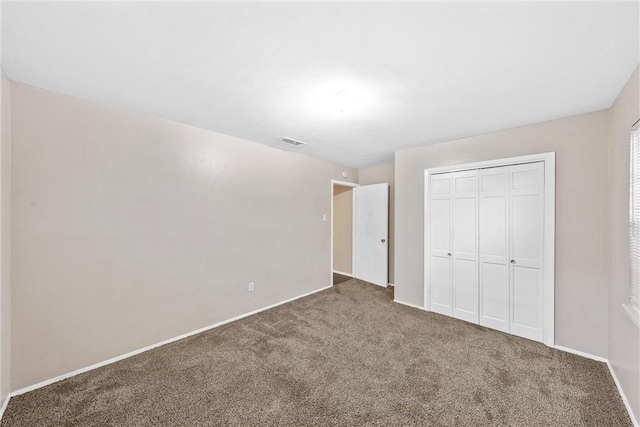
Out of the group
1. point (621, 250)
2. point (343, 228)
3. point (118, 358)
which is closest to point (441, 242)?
point (621, 250)

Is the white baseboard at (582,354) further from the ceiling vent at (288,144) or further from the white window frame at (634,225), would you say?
the ceiling vent at (288,144)

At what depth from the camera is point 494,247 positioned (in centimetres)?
304

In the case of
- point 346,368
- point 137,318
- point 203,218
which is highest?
point 203,218

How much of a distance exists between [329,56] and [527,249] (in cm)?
297

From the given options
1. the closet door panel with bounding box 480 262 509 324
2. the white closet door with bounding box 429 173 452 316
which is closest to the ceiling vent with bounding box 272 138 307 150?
the white closet door with bounding box 429 173 452 316

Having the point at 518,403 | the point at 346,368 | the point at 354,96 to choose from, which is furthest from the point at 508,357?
the point at 354,96

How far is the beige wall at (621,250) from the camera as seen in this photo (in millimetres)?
1745

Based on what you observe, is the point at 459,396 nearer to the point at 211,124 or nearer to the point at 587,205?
the point at 587,205

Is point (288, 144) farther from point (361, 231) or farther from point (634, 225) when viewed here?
point (634, 225)

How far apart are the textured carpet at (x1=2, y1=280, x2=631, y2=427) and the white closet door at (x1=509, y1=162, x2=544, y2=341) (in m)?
0.24

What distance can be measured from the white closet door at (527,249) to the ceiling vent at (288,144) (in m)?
2.70

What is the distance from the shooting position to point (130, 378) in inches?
83.0

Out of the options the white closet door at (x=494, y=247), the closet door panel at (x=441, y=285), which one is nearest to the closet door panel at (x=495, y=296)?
the white closet door at (x=494, y=247)

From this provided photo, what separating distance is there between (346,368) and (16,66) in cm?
345
